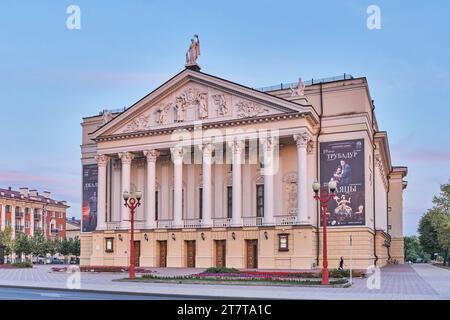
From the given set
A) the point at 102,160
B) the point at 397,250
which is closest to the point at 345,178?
the point at 102,160

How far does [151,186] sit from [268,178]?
11490 millimetres

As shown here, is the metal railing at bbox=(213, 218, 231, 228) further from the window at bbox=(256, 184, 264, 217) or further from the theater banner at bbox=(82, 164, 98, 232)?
the theater banner at bbox=(82, 164, 98, 232)

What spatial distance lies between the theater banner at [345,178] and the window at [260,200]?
5391 mm

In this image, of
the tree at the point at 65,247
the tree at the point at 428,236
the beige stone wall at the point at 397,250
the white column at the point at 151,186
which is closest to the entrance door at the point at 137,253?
the white column at the point at 151,186

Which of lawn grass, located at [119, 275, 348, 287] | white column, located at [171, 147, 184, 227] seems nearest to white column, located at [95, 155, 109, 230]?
white column, located at [171, 147, 184, 227]

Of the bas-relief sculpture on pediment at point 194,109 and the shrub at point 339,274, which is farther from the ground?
the bas-relief sculpture on pediment at point 194,109

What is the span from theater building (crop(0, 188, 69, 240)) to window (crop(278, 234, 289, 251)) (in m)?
69.1

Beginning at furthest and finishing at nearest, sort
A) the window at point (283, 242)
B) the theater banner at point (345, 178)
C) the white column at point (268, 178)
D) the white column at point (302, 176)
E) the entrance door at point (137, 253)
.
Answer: the entrance door at point (137, 253) < the white column at point (268, 178) < the theater banner at point (345, 178) < the white column at point (302, 176) < the window at point (283, 242)

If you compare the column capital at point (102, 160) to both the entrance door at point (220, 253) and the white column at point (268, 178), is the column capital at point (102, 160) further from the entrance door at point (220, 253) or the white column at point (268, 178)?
the white column at point (268, 178)

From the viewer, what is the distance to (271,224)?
150 ft

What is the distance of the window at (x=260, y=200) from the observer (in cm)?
4866

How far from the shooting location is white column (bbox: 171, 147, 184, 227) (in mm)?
49594

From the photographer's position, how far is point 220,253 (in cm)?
4794
